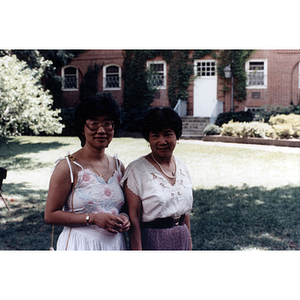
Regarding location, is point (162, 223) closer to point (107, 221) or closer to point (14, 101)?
point (107, 221)

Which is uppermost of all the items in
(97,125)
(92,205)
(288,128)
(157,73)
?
(157,73)

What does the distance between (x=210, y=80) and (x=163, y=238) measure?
1563cm

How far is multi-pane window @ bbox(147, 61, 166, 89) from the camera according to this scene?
55.5 feet

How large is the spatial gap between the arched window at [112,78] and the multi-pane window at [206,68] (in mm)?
4062

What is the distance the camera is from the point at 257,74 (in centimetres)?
1672

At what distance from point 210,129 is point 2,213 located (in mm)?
8855

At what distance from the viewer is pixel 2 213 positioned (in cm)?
589

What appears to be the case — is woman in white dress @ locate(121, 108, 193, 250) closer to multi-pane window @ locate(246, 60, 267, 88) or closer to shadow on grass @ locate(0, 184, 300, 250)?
shadow on grass @ locate(0, 184, 300, 250)

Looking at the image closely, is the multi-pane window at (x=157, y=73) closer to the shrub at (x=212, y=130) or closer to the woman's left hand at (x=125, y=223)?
the shrub at (x=212, y=130)

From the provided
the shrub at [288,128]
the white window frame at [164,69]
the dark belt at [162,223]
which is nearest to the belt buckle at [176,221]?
the dark belt at [162,223]

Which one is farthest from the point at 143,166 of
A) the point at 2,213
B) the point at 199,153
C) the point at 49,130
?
the point at 199,153

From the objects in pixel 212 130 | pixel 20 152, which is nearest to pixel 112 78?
pixel 212 130
